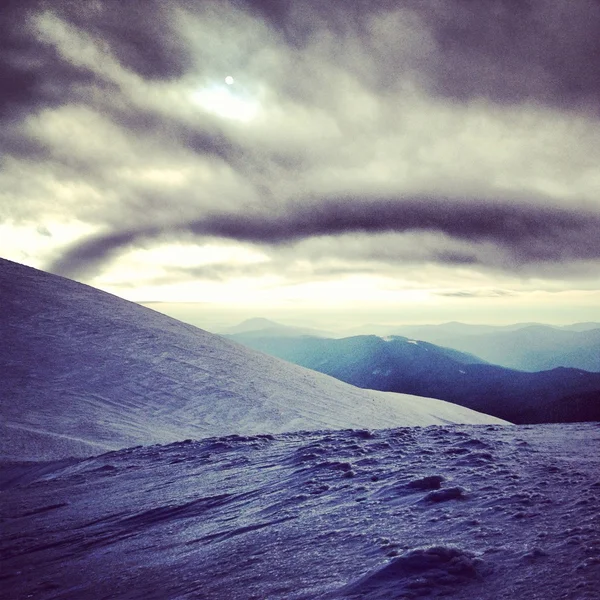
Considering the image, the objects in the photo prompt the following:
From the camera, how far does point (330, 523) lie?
4.26 m

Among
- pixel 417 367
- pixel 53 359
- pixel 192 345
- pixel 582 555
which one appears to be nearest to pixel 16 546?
pixel 582 555

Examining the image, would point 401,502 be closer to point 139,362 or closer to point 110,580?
point 110,580

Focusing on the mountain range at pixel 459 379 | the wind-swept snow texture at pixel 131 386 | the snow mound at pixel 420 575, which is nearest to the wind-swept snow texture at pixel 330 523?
the snow mound at pixel 420 575

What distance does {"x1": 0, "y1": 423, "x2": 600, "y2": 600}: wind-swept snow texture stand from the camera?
3035 millimetres

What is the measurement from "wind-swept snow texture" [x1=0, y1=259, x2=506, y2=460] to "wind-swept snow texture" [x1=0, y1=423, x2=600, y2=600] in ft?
10.1

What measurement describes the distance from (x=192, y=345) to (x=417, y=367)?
110 m

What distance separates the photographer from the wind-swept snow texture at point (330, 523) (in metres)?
3.04

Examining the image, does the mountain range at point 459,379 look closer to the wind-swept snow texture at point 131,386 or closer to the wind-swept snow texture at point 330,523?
the wind-swept snow texture at point 131,386

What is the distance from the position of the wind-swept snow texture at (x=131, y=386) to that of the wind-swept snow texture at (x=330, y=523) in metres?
3.07

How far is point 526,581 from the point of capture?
275 centimetres

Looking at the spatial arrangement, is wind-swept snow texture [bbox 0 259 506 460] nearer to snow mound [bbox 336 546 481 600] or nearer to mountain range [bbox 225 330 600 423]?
snow mound [bbox 336 546 481 600]

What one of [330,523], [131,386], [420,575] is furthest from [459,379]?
[420,575]

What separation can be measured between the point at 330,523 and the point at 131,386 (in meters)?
10.8

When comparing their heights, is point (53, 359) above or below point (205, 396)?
above
